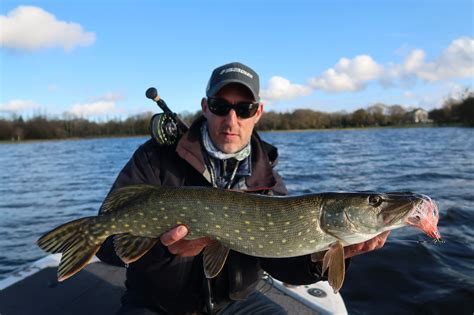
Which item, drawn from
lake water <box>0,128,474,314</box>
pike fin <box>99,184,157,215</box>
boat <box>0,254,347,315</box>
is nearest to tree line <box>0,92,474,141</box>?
lake water <box>0,128,474,314</box>

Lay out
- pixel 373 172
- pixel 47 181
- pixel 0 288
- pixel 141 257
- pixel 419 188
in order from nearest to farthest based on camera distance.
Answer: pixel 141 257 → pixel 0 288 → pixel 419 188 → pixel 373 172 → pixel 47 181

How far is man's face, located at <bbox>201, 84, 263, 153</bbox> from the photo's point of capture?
306cm

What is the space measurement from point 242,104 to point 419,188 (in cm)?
1032

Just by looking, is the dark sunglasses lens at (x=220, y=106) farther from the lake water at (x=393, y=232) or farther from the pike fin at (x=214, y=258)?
the lake water at (x=393, y=232)

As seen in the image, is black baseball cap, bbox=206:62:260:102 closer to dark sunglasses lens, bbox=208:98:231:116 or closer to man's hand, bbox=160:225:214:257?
dark sunglasses lens, bbox=208:98:231:116

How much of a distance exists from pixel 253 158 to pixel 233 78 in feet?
2.20

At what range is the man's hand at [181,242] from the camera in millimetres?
2430

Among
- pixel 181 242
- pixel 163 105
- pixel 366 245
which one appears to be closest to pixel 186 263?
pixel 181 242

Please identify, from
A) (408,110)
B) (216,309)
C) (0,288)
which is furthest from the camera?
(408,110)

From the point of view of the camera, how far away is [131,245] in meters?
2.51

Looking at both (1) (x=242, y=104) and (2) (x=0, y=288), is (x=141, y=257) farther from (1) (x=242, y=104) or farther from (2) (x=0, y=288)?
(2) (x=0, y=288)

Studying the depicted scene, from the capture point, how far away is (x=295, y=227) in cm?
246

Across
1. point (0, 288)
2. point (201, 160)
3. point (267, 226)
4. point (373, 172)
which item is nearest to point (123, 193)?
point (201, 160)

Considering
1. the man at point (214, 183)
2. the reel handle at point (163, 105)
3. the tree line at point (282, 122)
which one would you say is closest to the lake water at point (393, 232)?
the man at point (214, 183)
